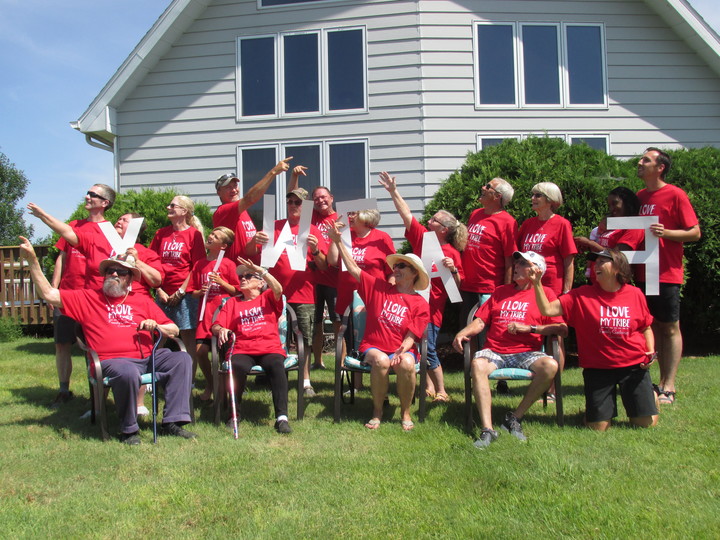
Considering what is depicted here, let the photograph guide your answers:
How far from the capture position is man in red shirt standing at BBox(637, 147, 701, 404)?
17.9ft

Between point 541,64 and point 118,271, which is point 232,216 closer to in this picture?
point 118,271

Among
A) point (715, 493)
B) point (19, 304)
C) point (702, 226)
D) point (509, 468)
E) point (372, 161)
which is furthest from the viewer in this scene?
point (19, 304)

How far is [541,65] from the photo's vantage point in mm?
9898

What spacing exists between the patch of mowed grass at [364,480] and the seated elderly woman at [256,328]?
41 centimetres

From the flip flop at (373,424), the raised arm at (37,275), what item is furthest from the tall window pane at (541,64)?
the raised arm at (37,275)

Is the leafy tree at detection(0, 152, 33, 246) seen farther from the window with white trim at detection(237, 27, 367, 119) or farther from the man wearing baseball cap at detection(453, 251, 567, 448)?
the man wearing baseball cap at detection(453, 251, 567, 448)

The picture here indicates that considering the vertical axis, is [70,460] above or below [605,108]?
below

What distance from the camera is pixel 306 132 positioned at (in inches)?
389

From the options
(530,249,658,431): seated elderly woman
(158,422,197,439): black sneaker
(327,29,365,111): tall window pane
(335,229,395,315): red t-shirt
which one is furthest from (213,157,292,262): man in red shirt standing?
(327,29,365,111): tall window pane

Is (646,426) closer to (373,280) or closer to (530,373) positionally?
(530,373)

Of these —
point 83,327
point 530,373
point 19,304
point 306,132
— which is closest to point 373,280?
point 530,373

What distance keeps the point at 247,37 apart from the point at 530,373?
7.60 metres

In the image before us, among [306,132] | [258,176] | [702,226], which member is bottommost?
[702,226]

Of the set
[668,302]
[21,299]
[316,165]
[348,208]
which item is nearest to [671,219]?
[668,302]
